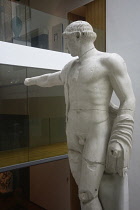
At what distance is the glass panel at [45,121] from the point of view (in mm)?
3838

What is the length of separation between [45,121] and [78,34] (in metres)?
2.22

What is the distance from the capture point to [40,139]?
12.9 feet

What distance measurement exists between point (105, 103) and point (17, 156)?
207 centimetres

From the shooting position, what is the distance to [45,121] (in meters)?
4.05

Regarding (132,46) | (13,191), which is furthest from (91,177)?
(13,191)

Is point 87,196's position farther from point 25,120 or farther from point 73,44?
point 25,120

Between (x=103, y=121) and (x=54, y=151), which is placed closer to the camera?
(x=103, y=121)

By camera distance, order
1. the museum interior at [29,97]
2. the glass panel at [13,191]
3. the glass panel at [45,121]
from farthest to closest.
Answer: the glass panel at [13,191] < the glass panel at [45,121] < the museum interior at [29,97]

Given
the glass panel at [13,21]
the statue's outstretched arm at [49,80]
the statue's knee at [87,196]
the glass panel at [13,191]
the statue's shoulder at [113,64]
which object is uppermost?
the glass panel at [13,21]

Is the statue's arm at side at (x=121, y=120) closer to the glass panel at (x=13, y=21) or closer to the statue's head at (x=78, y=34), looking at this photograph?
the statue's head at (x=78, y=34)

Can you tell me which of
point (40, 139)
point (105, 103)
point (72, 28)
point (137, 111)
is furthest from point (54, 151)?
point (72, 28)

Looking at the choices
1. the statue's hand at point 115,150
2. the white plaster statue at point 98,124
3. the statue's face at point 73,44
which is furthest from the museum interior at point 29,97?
the statue's hand at point 115,150

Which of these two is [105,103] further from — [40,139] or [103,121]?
[40,139]

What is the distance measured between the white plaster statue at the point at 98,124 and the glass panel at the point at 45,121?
178cm
